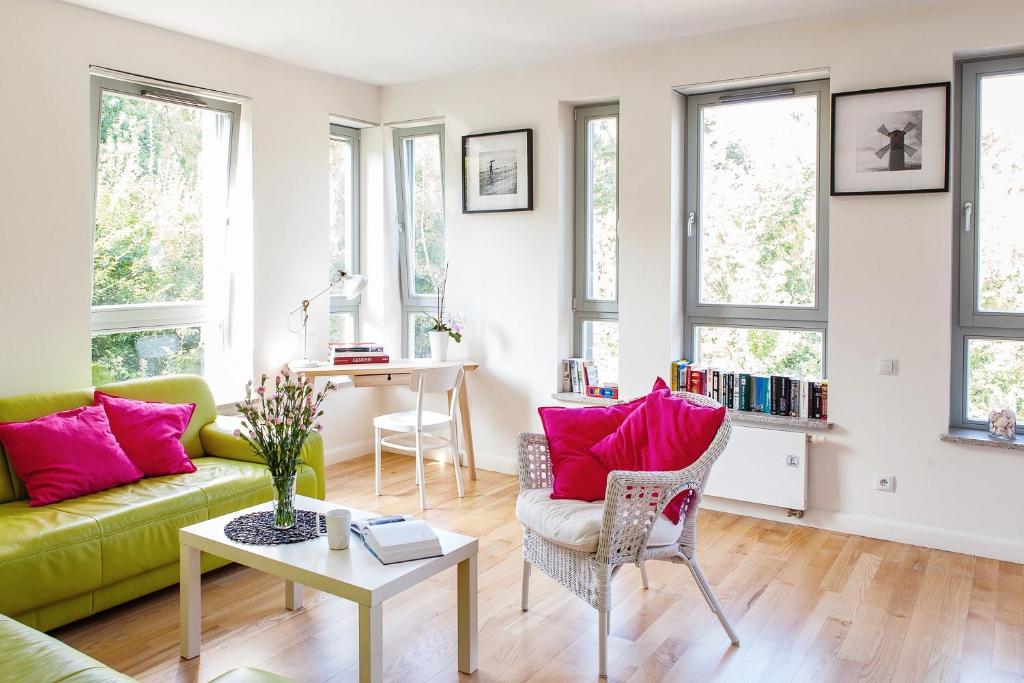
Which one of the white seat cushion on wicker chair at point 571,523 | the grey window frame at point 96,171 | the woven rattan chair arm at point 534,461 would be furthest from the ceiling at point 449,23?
the white seat cushion on wicker chair at point 571,523

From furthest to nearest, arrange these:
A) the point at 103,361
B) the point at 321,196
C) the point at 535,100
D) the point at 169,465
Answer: the point at 321,196, the point at 535,100, the point at 103,361, the point at 169,465

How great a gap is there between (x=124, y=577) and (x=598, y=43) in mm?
3524

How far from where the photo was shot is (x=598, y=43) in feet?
14.8

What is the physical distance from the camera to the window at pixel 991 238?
12.4 ft

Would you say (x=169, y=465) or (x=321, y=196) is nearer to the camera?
(x=169, y=465)

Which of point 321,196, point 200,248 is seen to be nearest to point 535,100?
point 321,196

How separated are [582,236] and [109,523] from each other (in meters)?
3.11

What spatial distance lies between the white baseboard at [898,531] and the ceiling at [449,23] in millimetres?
2491

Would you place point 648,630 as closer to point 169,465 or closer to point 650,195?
point 169,465

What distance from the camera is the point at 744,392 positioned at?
Answer: 436 cm

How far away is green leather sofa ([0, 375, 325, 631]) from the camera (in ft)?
9.06

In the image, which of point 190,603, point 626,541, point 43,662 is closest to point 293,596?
point 190,603

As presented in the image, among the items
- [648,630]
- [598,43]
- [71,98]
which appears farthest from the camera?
[598,43]

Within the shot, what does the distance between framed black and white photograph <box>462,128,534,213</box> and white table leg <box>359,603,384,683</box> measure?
321cm
